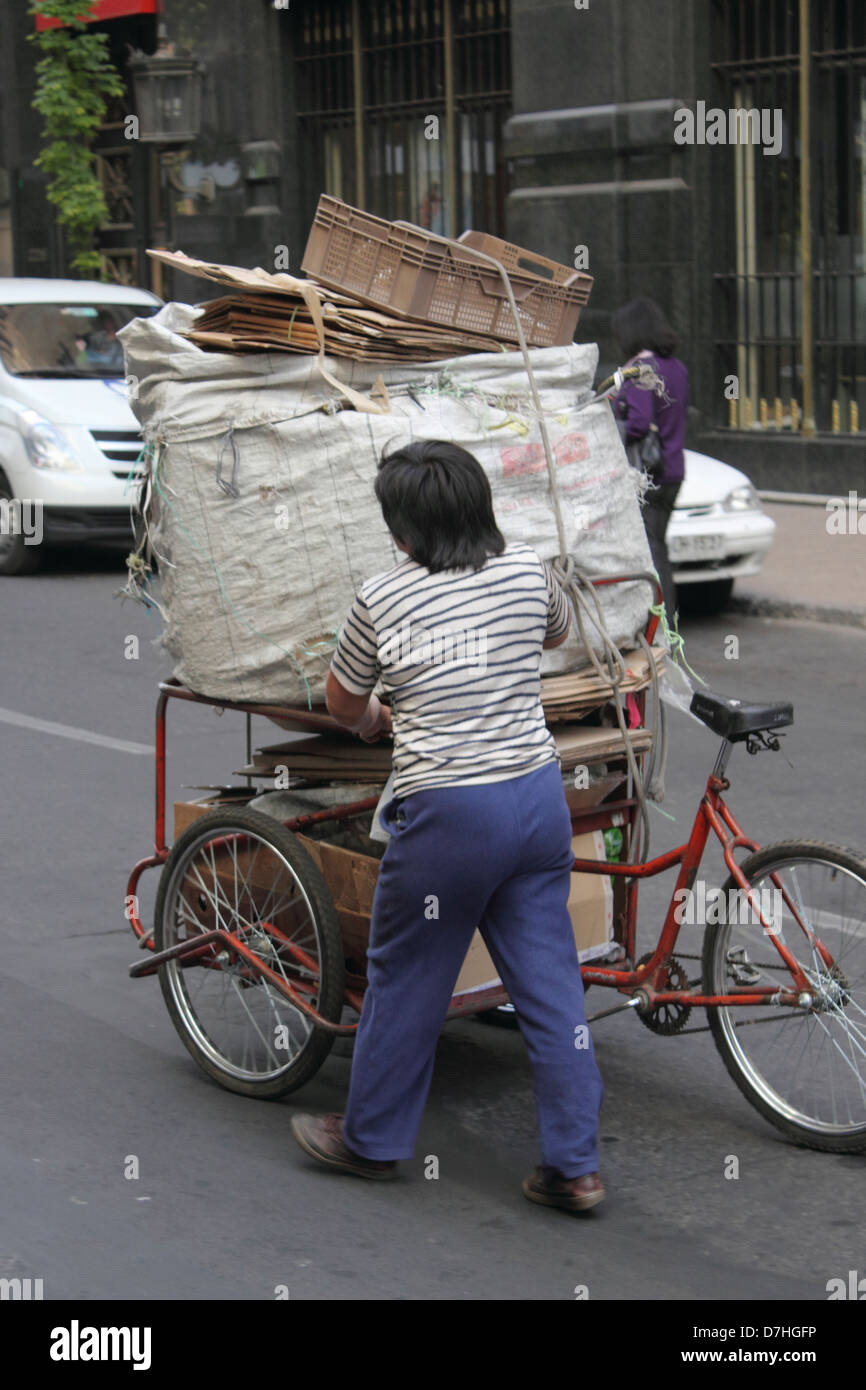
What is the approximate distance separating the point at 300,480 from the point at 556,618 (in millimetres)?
725

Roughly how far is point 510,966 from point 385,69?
55.8 feet

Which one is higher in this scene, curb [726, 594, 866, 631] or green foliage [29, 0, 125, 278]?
green foliage [29, 0, 125, 278]

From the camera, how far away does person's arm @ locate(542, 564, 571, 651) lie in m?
4.28

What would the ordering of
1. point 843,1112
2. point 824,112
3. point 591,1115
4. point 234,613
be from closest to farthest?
point 591,1115 → point 843,1112 → point 234,613 → point 824,112

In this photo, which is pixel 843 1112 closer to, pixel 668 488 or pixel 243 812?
pixel 243 812

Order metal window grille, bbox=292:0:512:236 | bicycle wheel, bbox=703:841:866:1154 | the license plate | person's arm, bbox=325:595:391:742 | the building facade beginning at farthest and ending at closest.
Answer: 1. metal window grille, bbox=292:0:512:236
2. the building facade
3. the license plate
4. bicycle wheel, bbox=703:841:866:1154
5. person's arm, bbox=325:595:391:742

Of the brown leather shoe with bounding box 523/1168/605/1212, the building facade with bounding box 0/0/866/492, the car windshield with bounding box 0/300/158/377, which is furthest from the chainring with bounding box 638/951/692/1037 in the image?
the building facade with bounding box 0/0/866/492

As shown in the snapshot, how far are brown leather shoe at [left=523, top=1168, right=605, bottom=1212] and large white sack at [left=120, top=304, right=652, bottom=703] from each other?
4.07 ft

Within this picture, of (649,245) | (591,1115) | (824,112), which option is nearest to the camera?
(591,1115)

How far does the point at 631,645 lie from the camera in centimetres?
489

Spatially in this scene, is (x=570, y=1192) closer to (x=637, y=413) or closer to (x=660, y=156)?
(x=637, y=413)

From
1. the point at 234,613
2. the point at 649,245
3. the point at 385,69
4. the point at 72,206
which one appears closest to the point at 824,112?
the point at 649,245

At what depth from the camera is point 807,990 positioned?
4227 millimetres

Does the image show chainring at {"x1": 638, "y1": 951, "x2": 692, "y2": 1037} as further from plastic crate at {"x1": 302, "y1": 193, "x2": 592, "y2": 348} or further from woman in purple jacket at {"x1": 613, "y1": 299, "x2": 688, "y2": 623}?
woman in purple jacket at {"x1": 613, "y1": 299, "x2": 688, "y2": 623}
